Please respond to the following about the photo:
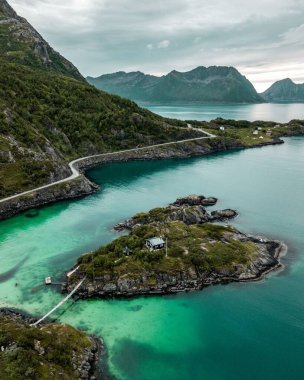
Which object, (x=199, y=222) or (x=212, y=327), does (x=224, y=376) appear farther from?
(x=199, y=222)

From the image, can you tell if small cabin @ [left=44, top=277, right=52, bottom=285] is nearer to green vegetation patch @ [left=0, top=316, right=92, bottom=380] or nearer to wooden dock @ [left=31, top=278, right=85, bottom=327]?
wooden dock @ [left=31, top=278, right=85, bottom=327]

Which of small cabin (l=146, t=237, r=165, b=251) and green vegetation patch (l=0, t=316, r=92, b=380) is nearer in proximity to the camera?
green vegetation patch (l=0, t=316, r=92, b=380)

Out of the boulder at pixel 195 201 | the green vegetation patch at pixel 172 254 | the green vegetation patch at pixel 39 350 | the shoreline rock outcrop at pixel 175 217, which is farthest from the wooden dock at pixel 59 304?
the boulder at pixel 195 201

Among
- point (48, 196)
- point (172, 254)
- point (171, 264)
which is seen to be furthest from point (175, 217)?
point (48, 196)

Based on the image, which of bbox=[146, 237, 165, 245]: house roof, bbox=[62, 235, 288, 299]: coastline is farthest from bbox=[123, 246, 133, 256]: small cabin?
bbox=[62, 235, 288, 299]: coastline

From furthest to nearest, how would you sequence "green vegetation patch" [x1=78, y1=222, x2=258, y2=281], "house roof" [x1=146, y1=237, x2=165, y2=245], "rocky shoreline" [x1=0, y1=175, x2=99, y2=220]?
"rocky shoreline" [x1=0, y1=175, x2=99, y2=220], "house roof" [x1=146, y1=237, x2=165, y2=245], "green vegetation patch" [x1=78, y1=222, x2=258, y2=281]

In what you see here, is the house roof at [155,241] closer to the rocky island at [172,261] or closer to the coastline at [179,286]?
the rocky island at [172,261]

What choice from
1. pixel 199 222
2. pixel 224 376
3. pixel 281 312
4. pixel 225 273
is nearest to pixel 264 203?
pixel 199 222

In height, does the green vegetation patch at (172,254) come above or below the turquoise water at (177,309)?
above

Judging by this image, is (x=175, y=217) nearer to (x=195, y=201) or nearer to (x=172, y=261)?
(x=195, y=201)
